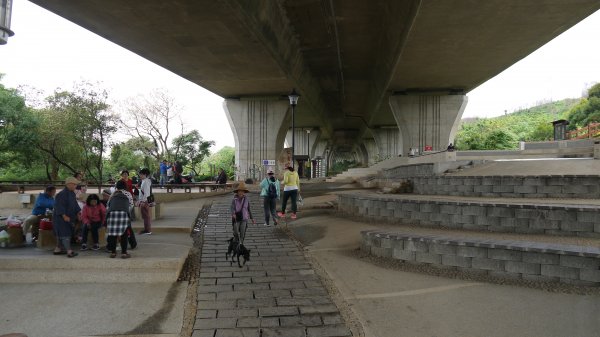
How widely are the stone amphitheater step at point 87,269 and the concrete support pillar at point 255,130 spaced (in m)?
22.7

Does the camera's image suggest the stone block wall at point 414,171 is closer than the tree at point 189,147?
Yes

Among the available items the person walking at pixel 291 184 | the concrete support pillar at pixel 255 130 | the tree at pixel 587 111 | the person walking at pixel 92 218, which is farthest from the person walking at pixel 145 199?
the tree at pixel 587 111

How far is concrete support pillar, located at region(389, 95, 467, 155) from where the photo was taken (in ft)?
93.9

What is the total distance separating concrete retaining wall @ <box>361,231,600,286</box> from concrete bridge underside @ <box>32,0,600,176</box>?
10.00m

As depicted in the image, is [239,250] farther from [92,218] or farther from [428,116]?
[428,116]

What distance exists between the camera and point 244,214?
6844mm

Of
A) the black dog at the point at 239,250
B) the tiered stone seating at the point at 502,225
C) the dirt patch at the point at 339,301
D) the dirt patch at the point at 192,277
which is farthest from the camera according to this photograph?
the black dog at the point at 239,250

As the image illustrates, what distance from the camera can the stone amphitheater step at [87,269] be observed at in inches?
226

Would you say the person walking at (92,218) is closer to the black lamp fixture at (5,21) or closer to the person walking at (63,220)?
the person walking at (63,220)

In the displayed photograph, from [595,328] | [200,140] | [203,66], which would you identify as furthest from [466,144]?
[595,328]

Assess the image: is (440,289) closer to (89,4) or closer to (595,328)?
(595,328)

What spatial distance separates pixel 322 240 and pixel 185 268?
3142 millimetres

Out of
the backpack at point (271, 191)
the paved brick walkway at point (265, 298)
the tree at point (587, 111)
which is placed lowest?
the paved brick walkway at point (265, 298)

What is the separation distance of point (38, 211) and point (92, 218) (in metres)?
1.44
